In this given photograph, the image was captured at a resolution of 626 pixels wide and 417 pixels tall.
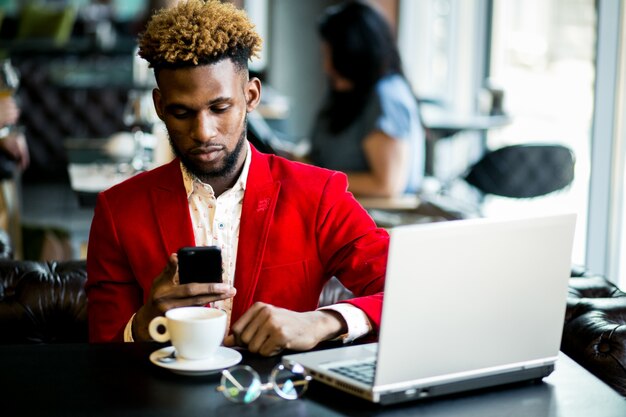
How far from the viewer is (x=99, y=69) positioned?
8.48 m

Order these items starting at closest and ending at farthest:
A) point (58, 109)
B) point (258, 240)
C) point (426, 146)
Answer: point (258, 240), point (426, 146), point (58, 109)

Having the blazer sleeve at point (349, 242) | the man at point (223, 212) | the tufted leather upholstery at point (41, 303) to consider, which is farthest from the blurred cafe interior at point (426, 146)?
the blazer sleeve at point (349, 242)

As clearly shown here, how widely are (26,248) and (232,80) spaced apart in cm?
356

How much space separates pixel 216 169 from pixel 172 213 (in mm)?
136

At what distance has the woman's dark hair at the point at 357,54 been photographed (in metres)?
4.21

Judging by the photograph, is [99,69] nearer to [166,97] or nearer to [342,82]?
[342,82]

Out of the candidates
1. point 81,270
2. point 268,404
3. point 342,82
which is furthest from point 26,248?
point 268,404

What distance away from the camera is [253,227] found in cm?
186

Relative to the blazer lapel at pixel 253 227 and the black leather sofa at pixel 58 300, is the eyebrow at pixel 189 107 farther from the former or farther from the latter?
the black leather sofa at pixel 58 300

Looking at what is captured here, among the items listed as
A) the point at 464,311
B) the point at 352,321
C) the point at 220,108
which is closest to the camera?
the point at 464,311

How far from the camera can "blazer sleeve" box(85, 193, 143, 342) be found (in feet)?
5.90

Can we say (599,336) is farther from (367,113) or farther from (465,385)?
(367,113)

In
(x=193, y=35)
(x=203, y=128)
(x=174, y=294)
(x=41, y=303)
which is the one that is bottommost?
(x=41, y=303)

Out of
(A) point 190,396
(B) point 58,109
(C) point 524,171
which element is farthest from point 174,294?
(B) point 58,109
